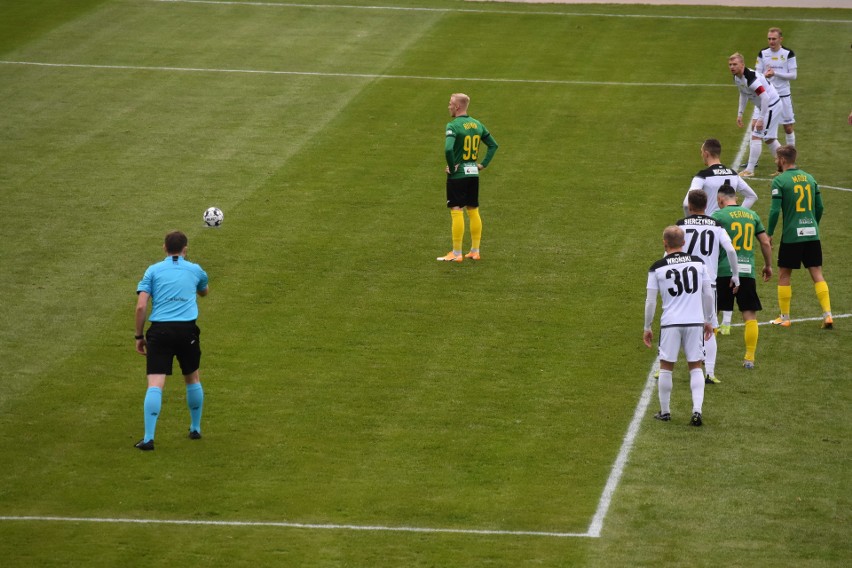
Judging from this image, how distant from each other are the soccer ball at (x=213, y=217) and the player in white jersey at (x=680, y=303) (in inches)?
334

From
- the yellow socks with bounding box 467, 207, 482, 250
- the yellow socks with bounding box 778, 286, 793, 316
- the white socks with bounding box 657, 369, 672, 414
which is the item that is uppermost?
the yellow socks with bounding box 467, 207, 482, 250

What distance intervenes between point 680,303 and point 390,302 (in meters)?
5.41

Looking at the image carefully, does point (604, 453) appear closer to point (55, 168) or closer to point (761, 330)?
point (761, 330)

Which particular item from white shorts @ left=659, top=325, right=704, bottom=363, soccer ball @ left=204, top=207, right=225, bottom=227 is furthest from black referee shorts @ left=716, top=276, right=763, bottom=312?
soccer ball @ left=204, top=207, right=225, bottom=227

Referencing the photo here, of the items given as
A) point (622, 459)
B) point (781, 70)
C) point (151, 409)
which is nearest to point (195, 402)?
point (151, 409)

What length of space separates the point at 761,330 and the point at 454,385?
460cm

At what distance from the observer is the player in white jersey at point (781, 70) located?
1004 inches

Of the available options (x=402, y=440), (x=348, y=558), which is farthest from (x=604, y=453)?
(x=348, y=558)

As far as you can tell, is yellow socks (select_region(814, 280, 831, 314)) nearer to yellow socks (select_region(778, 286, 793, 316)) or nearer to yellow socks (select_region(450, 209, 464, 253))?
yellow socks (select_region(778, 286, 793, 316))

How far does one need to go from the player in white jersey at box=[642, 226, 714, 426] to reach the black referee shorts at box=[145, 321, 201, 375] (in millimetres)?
4717

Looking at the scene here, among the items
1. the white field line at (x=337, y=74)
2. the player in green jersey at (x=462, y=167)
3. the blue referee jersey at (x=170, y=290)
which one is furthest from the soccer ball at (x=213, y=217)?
the white field line at (x=337, y=74)

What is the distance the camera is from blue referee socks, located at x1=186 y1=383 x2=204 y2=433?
13773 mm

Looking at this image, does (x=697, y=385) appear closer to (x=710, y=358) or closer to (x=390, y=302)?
(x=710, y=358)

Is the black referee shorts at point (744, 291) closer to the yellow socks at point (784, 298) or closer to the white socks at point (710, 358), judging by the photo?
the white socks at point (710, 358)
